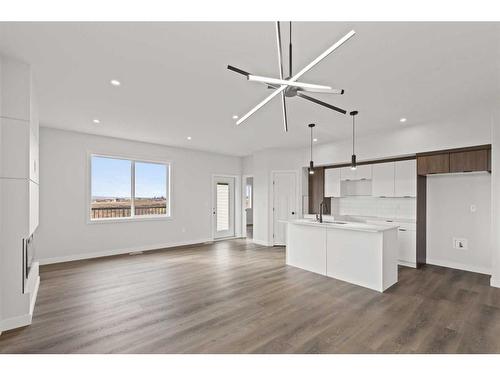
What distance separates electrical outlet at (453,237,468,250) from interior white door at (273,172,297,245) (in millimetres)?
3445

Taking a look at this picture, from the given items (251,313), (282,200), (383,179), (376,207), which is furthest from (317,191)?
(251,313)

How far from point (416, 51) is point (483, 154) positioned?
2.90 m

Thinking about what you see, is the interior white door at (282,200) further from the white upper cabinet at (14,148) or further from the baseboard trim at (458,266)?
the white upper cabinet at (14,148)

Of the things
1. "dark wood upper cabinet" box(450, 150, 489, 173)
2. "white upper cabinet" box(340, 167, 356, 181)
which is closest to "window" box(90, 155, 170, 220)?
"white upper cabinet" box(340, 167, 356, 181)

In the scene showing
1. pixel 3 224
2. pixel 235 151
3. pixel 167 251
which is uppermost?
pixel 235 151

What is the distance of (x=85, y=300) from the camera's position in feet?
10.5

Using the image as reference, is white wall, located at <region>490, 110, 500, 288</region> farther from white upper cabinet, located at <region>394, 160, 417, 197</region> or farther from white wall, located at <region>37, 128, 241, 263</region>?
white wall, located at <region>37, 128, 241, 263</region>

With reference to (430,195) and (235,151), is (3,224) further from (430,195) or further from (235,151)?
(430,195)

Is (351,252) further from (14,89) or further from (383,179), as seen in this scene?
(14,89)

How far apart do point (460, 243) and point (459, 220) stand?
0.42m

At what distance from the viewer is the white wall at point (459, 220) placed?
13.9ft

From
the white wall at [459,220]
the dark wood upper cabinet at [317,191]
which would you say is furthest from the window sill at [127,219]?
the white wall at [459,220]
